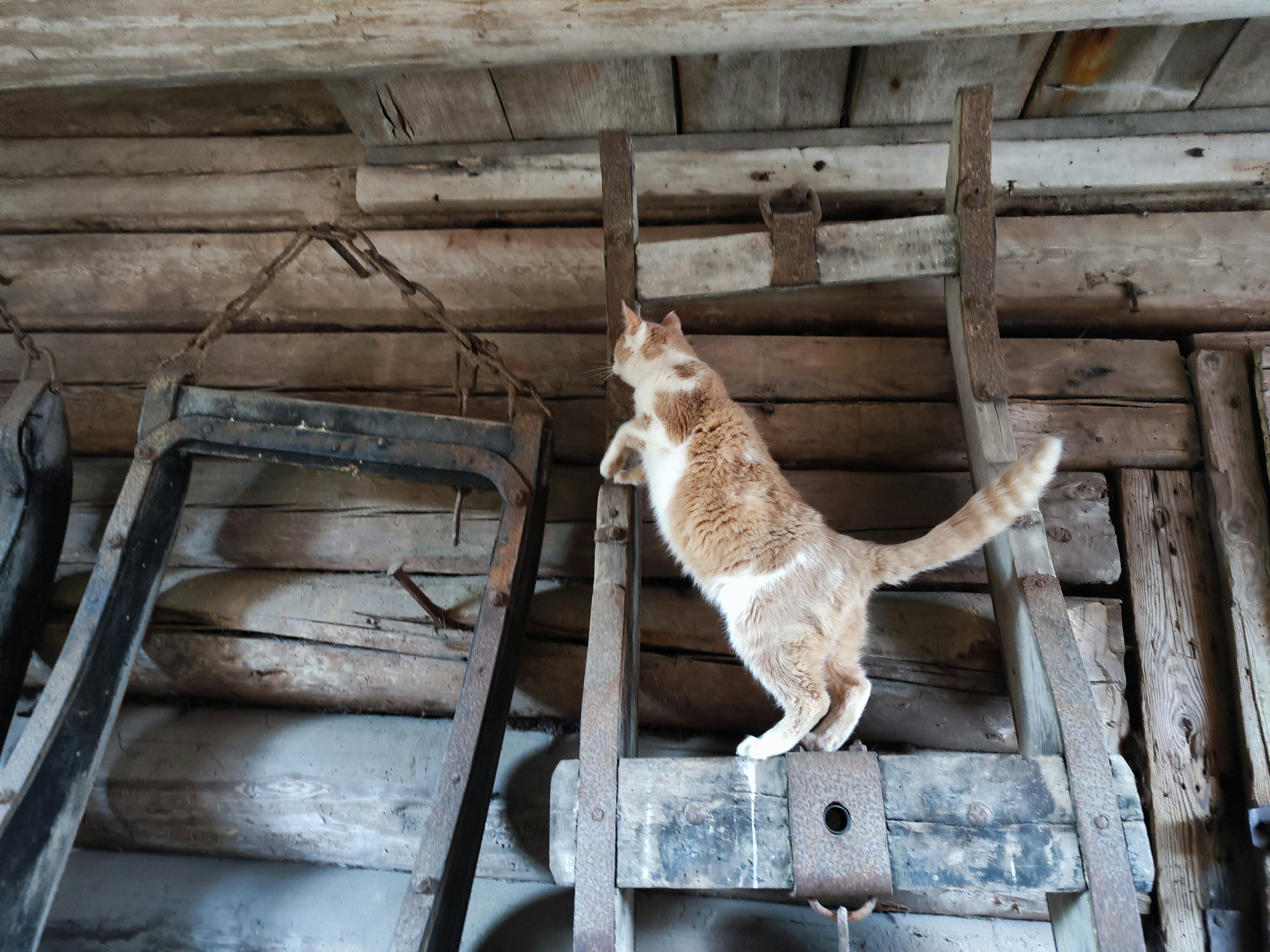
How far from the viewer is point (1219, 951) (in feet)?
3.87

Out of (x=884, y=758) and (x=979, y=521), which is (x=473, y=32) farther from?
(x=884, y=758)

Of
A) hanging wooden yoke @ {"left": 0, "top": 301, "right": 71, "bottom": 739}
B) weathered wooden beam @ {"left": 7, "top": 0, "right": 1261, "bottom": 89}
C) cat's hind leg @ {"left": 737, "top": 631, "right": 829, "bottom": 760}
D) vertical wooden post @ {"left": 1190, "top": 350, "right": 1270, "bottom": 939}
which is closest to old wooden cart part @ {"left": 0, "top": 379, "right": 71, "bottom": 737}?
hanging wooden yoke @ {"left": 0, "top": 301, "right": 71, "bottom": 739}

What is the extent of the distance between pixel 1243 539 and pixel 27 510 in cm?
247

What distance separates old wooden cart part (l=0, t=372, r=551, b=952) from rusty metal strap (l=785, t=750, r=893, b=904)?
53 centimetres

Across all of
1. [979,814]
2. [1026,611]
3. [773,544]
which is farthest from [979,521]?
[979,814]

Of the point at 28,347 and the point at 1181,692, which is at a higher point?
the point at 28,347

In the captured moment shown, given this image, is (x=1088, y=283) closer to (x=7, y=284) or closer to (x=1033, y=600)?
(x=1033, y=600)

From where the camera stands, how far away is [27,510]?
135 cm

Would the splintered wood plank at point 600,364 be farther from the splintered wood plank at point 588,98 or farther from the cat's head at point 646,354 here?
the splintered wood plank at point 588,98

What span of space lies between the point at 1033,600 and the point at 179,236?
2199 millimetres

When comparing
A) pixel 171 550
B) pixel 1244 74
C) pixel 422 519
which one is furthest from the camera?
pixel 422 519

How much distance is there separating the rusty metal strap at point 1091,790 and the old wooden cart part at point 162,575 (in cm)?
86

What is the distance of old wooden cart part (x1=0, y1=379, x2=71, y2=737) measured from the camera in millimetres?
1325

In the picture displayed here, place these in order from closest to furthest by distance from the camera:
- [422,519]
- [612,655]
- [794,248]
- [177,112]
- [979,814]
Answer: [979,814] < [612,655] < [794,248] < [422,519] < [177,112]
